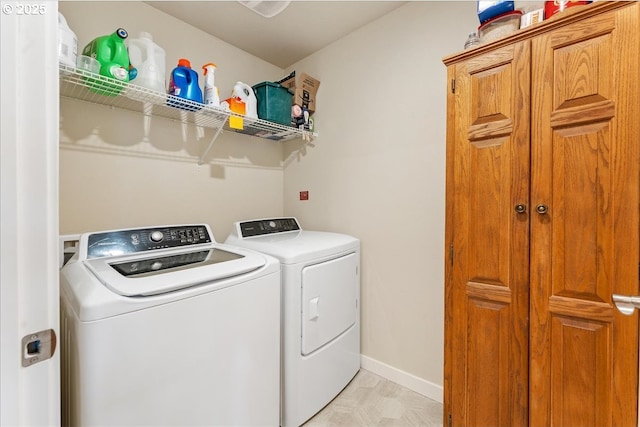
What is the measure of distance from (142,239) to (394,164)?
1643 mm

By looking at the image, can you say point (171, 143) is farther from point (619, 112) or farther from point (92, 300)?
point (619, 112)

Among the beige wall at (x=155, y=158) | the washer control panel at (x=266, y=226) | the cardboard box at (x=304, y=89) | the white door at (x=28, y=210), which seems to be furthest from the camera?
A: the cardboard box at (x=304, y=89)

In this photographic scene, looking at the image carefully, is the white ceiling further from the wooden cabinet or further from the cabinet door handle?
the cabinet door handle

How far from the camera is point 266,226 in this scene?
7.11 ft

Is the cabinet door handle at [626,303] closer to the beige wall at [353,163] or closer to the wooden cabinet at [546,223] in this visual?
the wooden cabinet at [546,223]

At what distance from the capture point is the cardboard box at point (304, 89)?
2.32 metres

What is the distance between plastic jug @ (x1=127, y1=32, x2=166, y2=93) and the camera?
1.59 m

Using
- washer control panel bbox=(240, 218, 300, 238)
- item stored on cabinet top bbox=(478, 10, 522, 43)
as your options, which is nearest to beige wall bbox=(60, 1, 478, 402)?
washer control panel bbox=(240, 218, 300, 238)

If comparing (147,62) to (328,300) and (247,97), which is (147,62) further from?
(328,300)

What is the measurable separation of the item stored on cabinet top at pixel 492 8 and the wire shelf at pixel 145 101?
140 cm

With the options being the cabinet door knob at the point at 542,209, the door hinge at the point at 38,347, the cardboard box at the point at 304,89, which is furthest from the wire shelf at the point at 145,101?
the cabinet door knob at the point at 542,209

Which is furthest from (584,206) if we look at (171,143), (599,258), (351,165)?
(171,143)

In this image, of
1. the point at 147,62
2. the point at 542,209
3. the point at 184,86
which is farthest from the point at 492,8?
the point at 147,62

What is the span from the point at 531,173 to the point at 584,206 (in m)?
0.20
